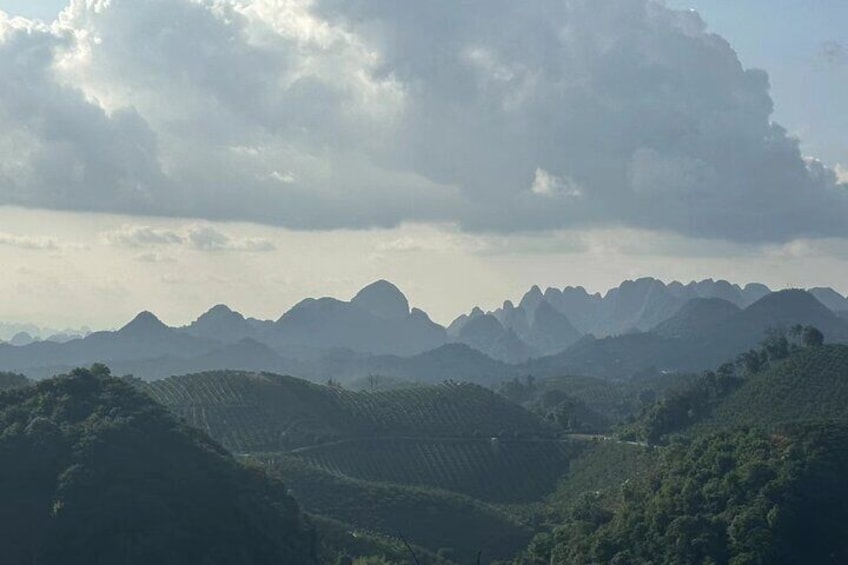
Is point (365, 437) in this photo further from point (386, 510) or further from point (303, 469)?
point (386, 510)

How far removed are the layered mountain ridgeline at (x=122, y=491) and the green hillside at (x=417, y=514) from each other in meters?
13.0

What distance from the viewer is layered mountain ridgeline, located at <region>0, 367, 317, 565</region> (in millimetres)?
44175

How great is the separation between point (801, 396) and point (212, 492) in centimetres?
4587

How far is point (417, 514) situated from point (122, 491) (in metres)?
23.7

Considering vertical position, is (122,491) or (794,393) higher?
(794,393)

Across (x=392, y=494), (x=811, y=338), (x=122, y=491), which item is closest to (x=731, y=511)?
(x=122, y=491)

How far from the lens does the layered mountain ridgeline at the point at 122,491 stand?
4418cm

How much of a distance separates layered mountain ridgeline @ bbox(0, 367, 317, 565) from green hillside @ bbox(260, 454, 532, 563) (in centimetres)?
1296

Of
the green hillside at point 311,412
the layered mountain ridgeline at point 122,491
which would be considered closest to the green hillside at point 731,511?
the layered mountain ridgeline at point 122,491

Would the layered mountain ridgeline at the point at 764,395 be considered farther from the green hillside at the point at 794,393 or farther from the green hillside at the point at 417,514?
the green hillside at the point at 417,514

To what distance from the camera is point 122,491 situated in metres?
46.1

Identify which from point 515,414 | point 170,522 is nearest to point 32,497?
point 170,522

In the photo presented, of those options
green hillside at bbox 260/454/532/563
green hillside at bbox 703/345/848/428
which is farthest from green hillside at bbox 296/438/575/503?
green hillside at bbox 703/345/848/428

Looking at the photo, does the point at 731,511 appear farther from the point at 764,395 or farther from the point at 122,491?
the point at 764,395
